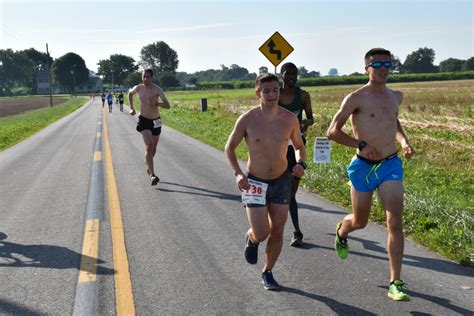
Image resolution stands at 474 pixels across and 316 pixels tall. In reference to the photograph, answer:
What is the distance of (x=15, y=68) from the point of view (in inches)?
6427

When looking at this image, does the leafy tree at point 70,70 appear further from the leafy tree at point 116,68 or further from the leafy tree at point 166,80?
the leafy tree at point 166,80

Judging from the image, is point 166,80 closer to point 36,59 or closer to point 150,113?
point 36,59

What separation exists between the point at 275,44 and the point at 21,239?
9.18 meters

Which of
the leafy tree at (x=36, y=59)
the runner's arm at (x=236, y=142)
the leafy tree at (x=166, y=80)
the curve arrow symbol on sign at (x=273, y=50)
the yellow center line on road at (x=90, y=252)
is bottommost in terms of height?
the yellow center line on road at (x=90, y=252)

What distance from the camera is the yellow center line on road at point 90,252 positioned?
471 centimetres

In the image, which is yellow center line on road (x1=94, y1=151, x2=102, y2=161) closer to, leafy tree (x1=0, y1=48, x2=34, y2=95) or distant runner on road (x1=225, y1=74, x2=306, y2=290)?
distant runner on road (x1=225, y1=74, x2=306, y2=290)

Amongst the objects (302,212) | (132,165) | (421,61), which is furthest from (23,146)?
(421,61)

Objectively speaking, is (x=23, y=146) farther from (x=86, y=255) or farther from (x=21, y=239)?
(x=86, y=255)

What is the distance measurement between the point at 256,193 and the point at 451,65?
486 feet

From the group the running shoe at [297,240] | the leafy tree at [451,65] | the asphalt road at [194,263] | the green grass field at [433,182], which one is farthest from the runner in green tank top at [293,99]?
the leafy tree at [451,65]

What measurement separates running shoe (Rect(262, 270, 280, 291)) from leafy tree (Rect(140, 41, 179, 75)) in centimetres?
17215

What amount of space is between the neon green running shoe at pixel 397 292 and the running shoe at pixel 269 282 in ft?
3.17

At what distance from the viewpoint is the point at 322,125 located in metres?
18.5

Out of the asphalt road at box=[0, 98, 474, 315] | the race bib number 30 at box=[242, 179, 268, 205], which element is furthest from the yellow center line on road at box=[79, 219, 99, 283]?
the race bib number 30 at box=[242, 179, 268, 205]
